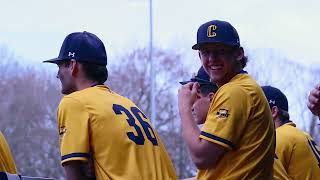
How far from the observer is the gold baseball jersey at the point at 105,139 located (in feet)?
15.5

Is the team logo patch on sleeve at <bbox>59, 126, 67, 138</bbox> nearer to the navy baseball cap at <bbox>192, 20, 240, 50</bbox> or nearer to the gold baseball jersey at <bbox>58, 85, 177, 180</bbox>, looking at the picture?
the gold baseball jersey at <bbox>58, 85, 177, 180</bbox>

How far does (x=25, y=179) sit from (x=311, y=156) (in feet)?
9.58

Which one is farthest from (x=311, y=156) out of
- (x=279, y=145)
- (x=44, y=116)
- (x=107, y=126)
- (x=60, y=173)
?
(x=44, y=116)

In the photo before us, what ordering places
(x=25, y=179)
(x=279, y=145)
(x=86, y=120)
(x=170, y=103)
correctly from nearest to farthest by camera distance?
(x=86, y=120), (x=25, y=179), (x=279, y=145), (x=170, y=103)

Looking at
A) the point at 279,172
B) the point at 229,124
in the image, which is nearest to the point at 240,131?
the point at 229,124

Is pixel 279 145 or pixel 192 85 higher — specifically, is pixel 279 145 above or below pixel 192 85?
below

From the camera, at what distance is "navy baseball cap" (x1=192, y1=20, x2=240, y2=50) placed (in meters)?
4.89

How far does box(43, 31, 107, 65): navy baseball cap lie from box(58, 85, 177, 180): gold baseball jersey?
26 centimetres

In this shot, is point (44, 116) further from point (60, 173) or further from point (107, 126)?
point (107, 126)

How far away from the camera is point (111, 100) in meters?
5.00

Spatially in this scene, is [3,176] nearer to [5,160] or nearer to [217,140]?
[5,160]

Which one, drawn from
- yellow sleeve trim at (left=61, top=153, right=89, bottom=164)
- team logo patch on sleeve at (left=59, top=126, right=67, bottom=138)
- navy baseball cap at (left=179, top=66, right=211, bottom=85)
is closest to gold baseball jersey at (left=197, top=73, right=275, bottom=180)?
navy baseball cap at (left=179, top=66, right=211, bottom=85)

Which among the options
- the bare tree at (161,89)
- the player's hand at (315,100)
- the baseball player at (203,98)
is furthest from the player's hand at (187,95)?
the bare tree at (161,89)

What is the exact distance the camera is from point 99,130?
479cm
